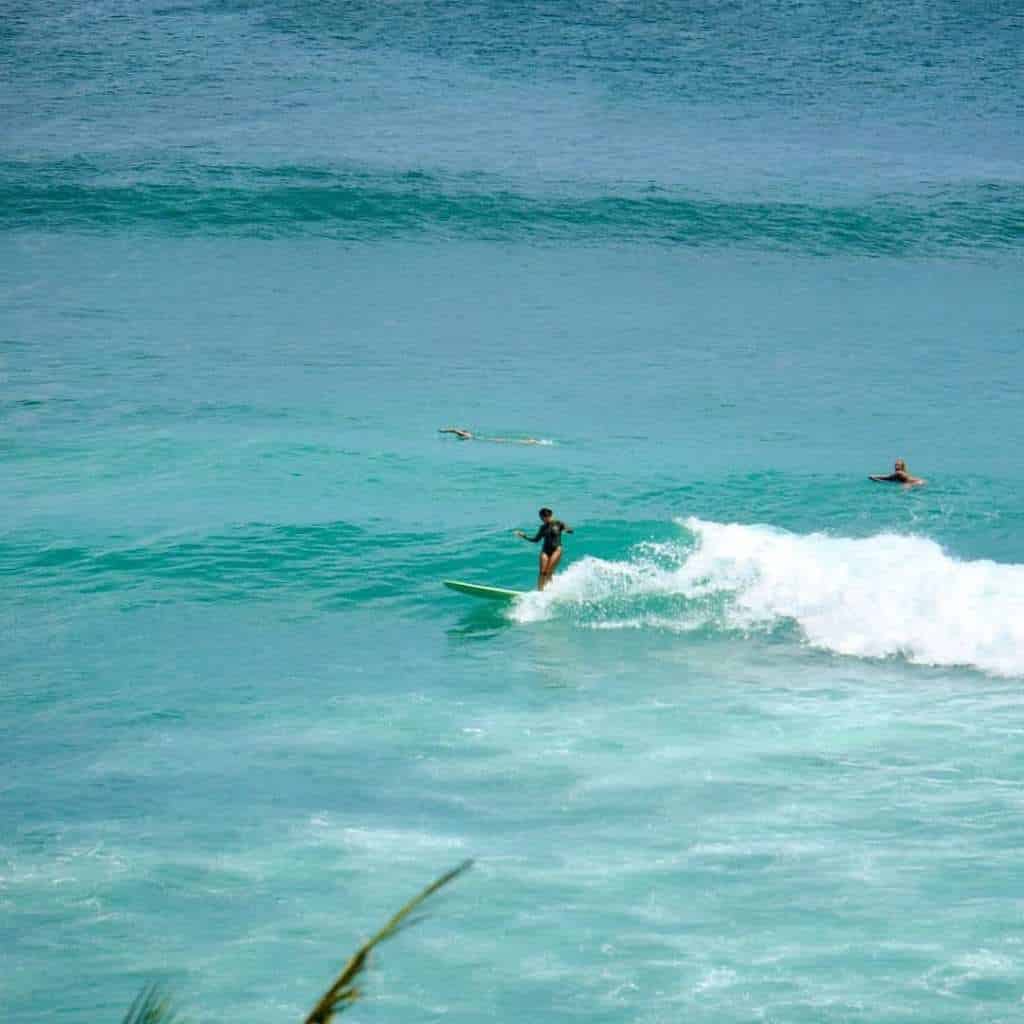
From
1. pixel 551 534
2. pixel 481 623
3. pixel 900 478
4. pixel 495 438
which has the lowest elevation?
pixel 481 623

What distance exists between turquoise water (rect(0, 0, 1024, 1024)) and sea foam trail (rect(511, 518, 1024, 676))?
0.33 feet

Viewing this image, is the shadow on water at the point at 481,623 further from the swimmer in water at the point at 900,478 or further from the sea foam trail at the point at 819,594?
the swimmer in water at the point at 900,478

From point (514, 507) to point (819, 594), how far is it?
251 inches

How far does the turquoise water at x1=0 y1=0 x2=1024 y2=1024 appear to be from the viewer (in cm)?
1531

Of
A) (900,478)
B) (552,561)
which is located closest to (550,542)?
(552,561)

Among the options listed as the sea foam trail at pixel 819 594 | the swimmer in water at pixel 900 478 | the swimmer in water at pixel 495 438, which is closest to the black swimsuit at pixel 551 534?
the sea foam trail at pixel 819 594

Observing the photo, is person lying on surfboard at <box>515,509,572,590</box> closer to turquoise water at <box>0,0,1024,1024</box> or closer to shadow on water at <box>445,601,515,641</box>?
turquoise water at <box>0,0,1024,1024</box>

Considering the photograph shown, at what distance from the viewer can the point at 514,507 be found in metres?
29.4

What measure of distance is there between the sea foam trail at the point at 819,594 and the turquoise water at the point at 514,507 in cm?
10

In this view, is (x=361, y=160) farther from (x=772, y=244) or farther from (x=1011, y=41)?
(x=1011, y=41)

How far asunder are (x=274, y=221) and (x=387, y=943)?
3620 centimetres

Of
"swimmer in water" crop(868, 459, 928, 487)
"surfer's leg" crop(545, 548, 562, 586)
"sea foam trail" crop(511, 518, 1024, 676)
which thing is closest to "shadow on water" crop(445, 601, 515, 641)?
"sea foam trail" crop(511, 518, 1024, 676)

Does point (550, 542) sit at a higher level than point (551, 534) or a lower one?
lower

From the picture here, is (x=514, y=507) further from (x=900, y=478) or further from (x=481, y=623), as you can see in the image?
(x=900, y=478)
